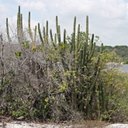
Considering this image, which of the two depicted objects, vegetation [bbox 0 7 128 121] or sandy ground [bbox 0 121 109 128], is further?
vegetation [bbox 0 7 128 121]

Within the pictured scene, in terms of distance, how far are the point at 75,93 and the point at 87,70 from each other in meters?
→ 0.82

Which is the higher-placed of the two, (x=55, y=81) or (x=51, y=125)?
(x=55, y=81)

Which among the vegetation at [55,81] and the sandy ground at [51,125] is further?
the vegetation at [55,81]

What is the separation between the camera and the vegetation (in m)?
13.8

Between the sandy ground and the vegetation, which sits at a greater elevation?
the vegetation

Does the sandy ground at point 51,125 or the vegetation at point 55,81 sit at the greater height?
the vegetation at point 55,81

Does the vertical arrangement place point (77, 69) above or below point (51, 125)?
above

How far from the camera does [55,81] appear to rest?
13781mm

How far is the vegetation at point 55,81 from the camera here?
45.2 feet

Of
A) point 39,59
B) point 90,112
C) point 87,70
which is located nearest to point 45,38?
point 39,59

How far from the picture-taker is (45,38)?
14.2 meters

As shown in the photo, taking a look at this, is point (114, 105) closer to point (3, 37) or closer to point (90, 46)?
point (90, 46)

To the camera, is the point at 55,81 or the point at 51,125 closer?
the point at 51,125

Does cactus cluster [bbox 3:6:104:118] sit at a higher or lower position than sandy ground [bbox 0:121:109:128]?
higher
